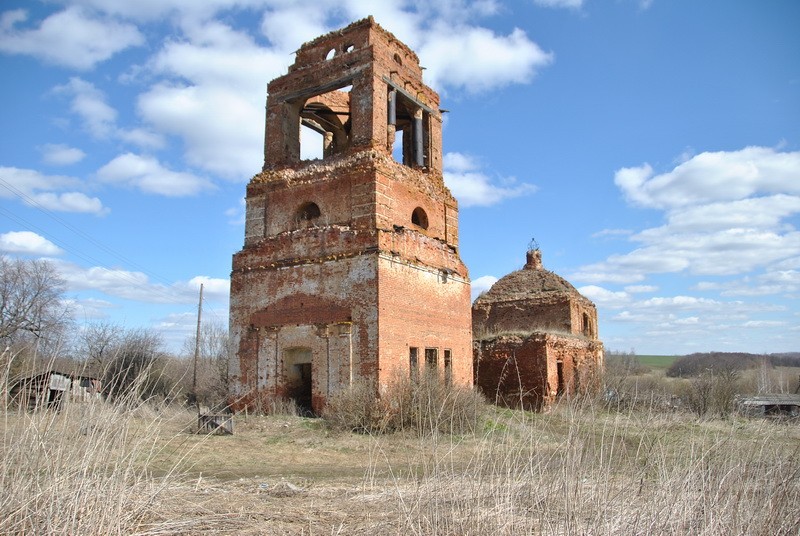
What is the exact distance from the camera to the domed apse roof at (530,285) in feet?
83.0

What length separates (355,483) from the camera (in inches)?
303

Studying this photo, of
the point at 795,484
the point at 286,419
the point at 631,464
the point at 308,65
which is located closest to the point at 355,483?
the point at 631,464

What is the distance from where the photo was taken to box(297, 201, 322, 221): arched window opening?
15.8m

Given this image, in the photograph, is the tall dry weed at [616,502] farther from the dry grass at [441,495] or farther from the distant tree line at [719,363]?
the distant tree line at [719,363]

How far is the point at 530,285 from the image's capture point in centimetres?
2603

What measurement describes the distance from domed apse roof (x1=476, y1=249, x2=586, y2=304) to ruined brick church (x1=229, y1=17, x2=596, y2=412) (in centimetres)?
884

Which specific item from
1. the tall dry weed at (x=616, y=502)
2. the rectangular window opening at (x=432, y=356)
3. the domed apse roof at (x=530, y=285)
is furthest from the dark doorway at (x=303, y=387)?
the domed apse roof at (x=530, y=285)

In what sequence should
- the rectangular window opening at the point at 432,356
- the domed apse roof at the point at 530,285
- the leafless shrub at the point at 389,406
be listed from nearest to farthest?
the leafless shrub at the point at 389,406
the rectangular window opening at the point at 432,356
the domed apse roof at the point at 530,285

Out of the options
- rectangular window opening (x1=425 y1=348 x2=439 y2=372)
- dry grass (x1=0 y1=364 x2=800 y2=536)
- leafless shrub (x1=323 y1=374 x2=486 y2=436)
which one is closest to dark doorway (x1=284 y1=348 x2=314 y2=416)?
leafless shrub (x1=323 y1=374 x2=486 y2=436)

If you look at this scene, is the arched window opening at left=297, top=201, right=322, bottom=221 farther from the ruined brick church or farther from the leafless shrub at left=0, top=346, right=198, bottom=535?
the leafless shrub at left=0, top=346, right=198, bottom=535

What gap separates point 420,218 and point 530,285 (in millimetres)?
10980

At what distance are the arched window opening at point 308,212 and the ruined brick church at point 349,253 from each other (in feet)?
0.18

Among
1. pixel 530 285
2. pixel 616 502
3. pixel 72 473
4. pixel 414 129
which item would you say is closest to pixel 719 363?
pixel 530 285

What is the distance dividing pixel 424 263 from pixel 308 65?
6459 mm
